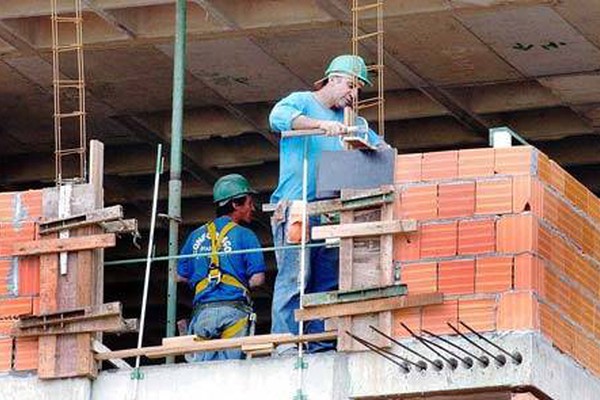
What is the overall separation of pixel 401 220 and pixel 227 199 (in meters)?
2.88

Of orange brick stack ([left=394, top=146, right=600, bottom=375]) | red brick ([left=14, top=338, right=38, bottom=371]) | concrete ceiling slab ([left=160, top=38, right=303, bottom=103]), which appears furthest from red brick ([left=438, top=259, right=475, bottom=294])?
A: concrete ceiling slab ([left=160, top=38, right=303, bottom=103])

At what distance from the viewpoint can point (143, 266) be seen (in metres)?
32.3

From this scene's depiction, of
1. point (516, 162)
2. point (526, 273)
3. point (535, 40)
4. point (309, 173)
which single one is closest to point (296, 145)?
point (309, 173)

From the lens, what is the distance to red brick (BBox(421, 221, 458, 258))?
19906 mm

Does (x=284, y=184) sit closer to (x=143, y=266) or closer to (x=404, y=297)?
(x=404, y=297)

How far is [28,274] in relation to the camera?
21.2 metres

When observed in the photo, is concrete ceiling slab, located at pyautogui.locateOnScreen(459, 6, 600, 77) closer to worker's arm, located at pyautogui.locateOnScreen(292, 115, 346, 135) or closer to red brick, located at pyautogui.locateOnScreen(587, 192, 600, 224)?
red brick, located at pyautogui.locateOnScreen(587, 192, 600, 224)

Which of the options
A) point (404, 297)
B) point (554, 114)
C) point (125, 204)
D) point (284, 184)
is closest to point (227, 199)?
point (284, 184)

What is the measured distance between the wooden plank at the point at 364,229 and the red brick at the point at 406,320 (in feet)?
1.76

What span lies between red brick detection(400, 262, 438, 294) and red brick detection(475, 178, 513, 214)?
1.62 ft

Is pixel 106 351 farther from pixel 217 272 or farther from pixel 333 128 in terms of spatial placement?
pixel 333 128

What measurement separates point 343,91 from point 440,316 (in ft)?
7.17

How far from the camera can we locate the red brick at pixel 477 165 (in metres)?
19.9

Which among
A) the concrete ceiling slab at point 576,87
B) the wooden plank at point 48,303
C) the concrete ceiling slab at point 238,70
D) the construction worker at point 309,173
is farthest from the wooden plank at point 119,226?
the concrete ceiling slab at point 576,87
